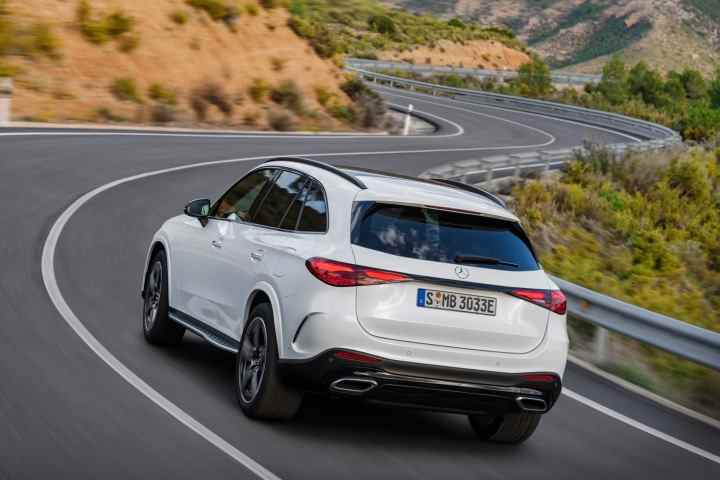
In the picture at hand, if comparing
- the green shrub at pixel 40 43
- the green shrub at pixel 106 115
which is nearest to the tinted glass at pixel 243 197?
the green shrub at pixel 106 115

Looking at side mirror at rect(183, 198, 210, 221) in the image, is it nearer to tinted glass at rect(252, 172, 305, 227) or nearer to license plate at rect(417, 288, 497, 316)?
tinted glass at rect(252, 172, 305, 227)

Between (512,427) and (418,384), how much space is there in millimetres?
1174

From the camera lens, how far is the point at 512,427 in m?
7.68

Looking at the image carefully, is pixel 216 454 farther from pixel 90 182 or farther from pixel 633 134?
pixel 633 134

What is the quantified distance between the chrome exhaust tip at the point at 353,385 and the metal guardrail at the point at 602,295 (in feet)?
12.2

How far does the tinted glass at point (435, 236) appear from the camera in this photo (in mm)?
6883

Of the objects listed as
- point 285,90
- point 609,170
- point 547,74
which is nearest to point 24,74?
point 285,90

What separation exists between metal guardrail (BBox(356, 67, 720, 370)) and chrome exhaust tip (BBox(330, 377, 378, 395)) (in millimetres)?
3727

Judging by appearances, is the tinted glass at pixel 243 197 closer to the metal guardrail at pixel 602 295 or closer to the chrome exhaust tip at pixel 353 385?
the chrome exhaust tip at pixel 353 385

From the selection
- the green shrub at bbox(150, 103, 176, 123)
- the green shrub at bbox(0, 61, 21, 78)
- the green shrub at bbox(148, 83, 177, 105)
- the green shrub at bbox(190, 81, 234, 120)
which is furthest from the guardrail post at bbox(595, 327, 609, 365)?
the green shrub at bbox(190, 81, 234, 120)

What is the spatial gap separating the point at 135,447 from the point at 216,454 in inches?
17.3

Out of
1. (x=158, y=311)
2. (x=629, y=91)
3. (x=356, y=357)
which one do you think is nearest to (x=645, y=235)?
(x=158, y=311)

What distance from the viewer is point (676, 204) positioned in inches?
A: 993

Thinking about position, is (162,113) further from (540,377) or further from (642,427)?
(540,377)
